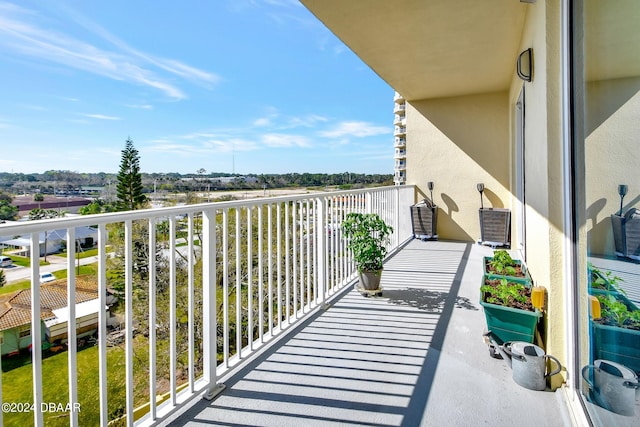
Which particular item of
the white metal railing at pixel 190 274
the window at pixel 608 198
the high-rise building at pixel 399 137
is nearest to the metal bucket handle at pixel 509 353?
the window at pixel 608 198

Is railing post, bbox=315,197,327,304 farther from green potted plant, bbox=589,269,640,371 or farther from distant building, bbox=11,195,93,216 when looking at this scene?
distant building, bbox=11,195,93,216

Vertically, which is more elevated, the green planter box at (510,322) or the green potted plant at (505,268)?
the green potted plant at (505,268)

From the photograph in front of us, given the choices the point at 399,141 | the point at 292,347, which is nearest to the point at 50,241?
the point at 292,347

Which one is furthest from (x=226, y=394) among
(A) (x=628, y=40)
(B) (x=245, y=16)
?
(B) (x=245, y=16)

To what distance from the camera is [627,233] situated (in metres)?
1.06

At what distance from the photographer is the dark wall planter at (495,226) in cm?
534

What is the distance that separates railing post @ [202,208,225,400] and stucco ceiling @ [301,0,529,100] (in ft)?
7.12

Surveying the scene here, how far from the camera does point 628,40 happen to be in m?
1.05

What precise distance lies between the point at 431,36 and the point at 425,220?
3.27 meters

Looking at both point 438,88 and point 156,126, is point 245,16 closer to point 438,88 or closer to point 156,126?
point 438,88

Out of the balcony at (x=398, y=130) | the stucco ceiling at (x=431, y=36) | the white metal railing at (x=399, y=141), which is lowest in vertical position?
the stucco ceiling at (x=431, y=36)

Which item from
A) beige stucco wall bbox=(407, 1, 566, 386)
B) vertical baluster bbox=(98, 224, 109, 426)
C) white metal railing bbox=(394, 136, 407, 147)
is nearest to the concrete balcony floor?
vertical baluster bbox=(98, 224, 109, 426)

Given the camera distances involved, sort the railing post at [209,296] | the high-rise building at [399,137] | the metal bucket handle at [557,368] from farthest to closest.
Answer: the high-rise building at [399,137]
the railing post at [209,296]
the metal bucket handle at [557,368]

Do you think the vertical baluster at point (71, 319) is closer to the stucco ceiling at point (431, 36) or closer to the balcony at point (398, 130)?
the stucco ceiling at point (431, 36)
